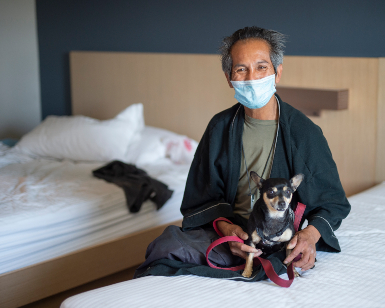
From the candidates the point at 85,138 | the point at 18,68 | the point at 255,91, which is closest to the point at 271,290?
the point at 255,91

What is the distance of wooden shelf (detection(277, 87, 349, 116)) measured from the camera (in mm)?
2020

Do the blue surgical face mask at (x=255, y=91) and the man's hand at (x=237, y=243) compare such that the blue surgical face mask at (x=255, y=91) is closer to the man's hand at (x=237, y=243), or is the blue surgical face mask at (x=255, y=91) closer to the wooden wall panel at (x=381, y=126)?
the man's hand at (x=237, y=243)

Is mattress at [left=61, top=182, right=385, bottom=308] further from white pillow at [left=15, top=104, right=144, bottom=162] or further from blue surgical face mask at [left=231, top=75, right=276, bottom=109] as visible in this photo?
white pillow at [left=15, top=104, right=144, bottom=162]

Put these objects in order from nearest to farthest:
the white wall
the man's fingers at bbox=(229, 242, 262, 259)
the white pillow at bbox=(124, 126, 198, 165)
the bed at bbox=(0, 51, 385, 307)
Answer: the man's fingers at bbox=(229, 242, 262, 259)
the bed at bbox=(0, 51, 385, 307)
the white pillow at bbox=(124, 126, 198, 165)
the white wall

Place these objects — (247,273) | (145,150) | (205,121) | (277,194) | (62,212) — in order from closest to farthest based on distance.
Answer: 1. (277,194)
2. (247,273)
3. (62,212)
4. (145,150)
5. (205,121)

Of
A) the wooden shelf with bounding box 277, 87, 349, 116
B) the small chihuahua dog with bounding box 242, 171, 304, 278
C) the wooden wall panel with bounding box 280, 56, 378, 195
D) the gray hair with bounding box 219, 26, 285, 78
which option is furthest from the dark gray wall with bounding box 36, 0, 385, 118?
the small chihuahua dog with bounding box 242, 171, 304, 278

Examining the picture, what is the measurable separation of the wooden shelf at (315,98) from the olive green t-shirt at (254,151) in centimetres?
84

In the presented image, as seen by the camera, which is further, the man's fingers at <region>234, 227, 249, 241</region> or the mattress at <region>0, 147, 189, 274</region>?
the mattress at <region>0, 147, 189, 274</region>

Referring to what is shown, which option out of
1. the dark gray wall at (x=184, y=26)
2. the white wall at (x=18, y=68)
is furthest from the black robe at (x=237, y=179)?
the white wall at (x=18, y=68)

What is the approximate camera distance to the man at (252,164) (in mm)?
1217

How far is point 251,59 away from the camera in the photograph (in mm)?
1245

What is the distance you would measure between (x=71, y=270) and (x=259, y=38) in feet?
4.68

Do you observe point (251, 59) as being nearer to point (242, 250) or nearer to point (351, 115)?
point (242, 250)

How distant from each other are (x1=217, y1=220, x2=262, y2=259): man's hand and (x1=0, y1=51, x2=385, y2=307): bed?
0.59ft
